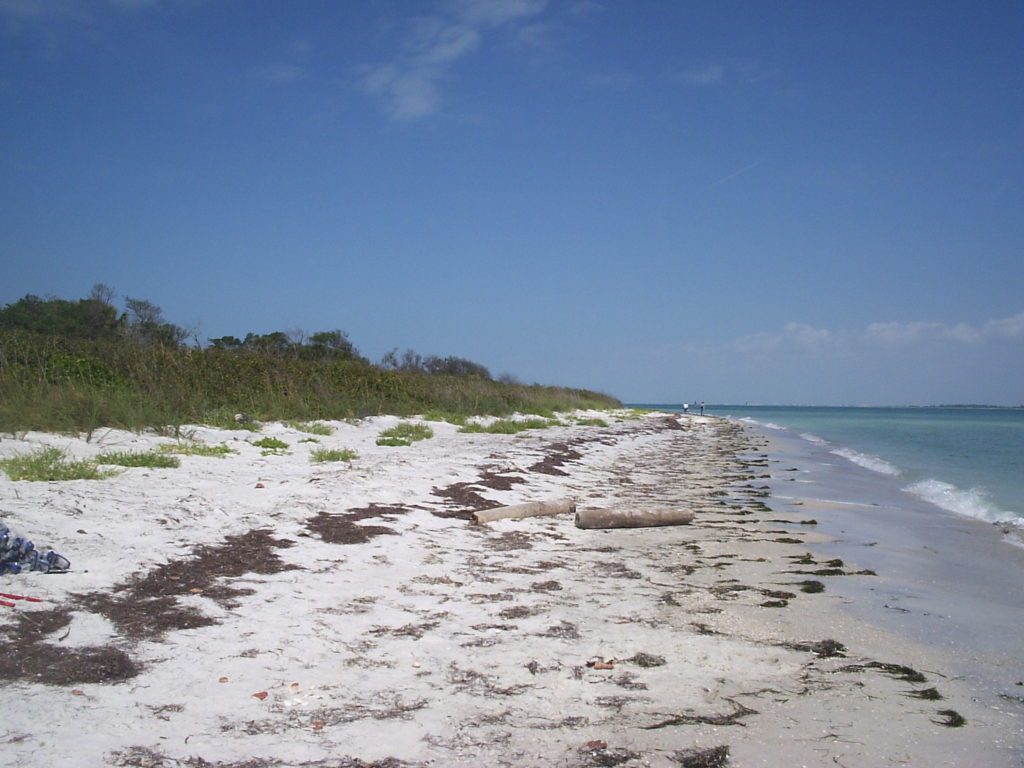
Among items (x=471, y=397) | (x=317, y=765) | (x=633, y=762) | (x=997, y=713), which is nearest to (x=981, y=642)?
(x=997, y=713)

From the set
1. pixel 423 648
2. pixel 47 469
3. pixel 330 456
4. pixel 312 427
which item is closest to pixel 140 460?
pixel 47 469

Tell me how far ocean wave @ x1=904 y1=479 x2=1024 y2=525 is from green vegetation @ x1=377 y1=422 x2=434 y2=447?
9545 millimetres

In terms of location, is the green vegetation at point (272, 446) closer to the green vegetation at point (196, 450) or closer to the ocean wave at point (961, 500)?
the green vegetation at point (196, 450)

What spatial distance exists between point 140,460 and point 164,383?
6.11m

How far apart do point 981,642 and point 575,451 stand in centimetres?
1162

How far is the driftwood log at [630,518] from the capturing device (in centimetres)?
798

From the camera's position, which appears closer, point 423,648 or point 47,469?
point 423,648

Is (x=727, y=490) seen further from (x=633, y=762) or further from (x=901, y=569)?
(x=633, y=762)

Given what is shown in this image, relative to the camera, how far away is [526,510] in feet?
26.8

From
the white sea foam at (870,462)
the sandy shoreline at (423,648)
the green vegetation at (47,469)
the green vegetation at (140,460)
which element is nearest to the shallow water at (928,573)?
the sandy shoreline at (423,648)

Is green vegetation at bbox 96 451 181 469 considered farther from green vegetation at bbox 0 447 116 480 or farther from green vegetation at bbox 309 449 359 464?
green vegetation at bbox 309 449 359 464

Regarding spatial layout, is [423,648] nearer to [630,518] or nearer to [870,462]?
[630,518]

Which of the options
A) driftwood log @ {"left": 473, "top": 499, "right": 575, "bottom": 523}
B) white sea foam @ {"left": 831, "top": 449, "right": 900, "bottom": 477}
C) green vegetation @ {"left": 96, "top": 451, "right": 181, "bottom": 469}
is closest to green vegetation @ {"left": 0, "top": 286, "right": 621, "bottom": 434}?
green vegetation @ {"left": 96, "top": 451, "right": 181, "bottom": 469}

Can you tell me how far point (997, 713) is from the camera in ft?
10.9
